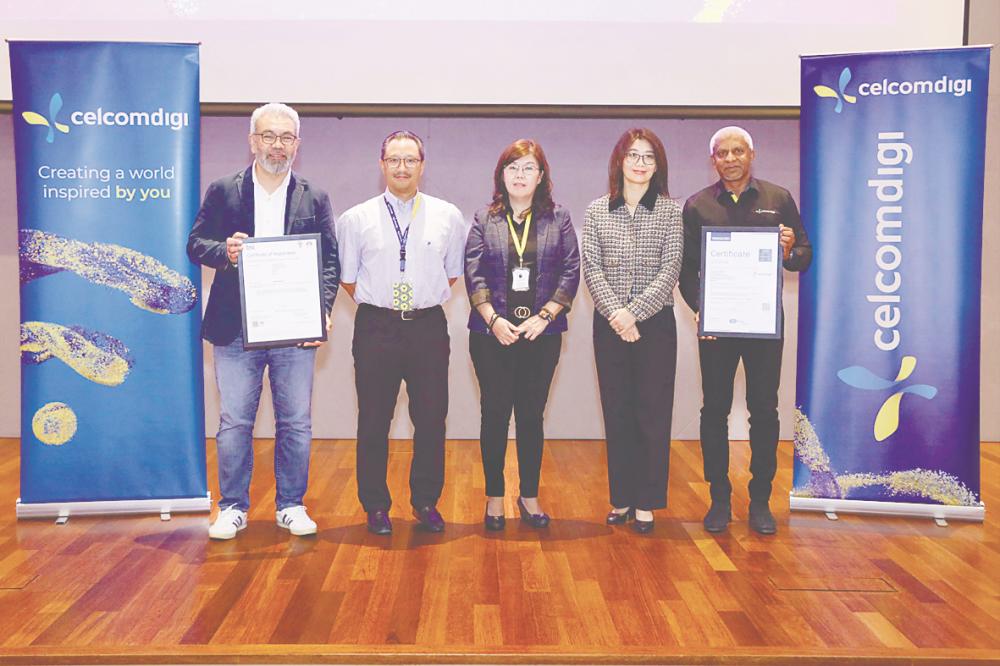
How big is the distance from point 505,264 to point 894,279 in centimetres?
154

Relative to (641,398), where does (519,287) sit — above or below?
above

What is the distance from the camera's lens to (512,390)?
343 cm

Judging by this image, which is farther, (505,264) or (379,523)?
(379,523)

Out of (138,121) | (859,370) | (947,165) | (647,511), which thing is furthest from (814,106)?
(138,121)

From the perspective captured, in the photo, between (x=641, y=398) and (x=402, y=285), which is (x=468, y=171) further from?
(x=641, y=398)

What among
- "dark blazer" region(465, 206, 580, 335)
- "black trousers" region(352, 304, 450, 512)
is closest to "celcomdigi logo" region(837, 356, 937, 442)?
"dark blazer" region(465, 206, 580, 335)

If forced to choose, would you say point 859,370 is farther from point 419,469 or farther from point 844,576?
point 419,469

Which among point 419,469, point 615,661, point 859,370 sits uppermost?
point 859,370

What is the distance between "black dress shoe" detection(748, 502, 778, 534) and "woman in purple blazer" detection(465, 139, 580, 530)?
0.92 metres

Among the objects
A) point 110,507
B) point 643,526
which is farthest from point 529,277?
point 110,507

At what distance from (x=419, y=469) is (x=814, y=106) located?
2.09 metres

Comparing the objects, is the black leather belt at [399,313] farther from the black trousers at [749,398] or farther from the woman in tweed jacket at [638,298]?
the black trousers at [749,398]

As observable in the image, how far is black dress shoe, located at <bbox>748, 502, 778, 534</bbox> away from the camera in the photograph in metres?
3.52

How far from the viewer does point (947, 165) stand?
3.56m
